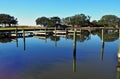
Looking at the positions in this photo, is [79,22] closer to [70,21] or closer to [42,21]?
[70,21]

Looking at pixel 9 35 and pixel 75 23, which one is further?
pixel 75 23

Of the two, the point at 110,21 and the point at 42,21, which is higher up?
the point at 110,21

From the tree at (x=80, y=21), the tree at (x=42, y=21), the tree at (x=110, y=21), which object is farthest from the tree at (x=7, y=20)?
the tree at (x=110, y=21)

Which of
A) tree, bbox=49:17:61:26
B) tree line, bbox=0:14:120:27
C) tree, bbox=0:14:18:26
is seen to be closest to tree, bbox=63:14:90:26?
tree line, bbox=0:14:120:27

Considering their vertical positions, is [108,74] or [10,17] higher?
[10,17]

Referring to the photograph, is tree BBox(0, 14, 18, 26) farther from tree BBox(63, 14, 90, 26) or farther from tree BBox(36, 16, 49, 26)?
tree BBox(63, 14, 90, 26)

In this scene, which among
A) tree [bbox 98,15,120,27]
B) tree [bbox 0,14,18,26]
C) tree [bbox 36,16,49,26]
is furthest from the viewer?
tree [bbox 98,15,120,27]

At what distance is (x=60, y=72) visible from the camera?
2298 cm

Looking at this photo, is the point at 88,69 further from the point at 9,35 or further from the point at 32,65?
the point at 9,35

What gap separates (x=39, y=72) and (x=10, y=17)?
13446cm

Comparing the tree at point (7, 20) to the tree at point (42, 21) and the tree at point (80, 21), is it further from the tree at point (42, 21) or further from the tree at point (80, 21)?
the tree at point (80, 21)

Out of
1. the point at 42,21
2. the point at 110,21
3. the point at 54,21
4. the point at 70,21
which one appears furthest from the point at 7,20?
the point at 110,21

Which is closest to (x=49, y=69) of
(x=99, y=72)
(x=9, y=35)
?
(x=99, y=72)

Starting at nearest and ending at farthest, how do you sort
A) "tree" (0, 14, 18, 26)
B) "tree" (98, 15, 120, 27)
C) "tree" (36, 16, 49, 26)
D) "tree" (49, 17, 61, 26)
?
"tree" (0, 14, 18, 26)
"tree" (49, 17, 61, 26)
"tree" (36, 16, 49, 26)
"tree" (98, 15, 120, 27)
